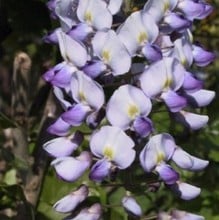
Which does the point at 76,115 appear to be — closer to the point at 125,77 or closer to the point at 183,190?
the point at 125,77

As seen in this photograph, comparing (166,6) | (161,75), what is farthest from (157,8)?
(161,75)

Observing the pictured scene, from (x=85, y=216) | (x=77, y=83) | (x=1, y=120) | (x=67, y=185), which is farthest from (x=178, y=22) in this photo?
(x=67, y=185)

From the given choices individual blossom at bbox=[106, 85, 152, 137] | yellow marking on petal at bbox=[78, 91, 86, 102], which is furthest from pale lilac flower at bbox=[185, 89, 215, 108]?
yellow marking on petal at bbox=[78, 91, 86, 102]

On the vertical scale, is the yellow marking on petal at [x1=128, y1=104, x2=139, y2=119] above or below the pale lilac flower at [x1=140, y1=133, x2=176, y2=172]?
above

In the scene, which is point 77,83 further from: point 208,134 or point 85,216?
point 208,134

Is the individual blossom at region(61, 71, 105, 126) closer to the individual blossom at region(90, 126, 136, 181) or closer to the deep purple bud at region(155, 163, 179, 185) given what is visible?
the individual blossom at region(90, 126, 136, 181)
